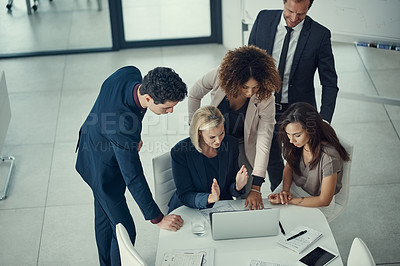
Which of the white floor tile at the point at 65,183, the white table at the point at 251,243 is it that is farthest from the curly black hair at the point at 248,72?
the white floor tile at the point at 65,183

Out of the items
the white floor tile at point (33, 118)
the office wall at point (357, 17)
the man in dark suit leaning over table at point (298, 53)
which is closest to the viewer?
the man in dark suit leaning over table at point (298, 53)

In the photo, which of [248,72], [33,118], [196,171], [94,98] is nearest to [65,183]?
[33,118]

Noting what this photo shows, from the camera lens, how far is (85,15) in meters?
6.70

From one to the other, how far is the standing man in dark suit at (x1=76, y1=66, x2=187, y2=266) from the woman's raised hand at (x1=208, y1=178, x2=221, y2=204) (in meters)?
0.20

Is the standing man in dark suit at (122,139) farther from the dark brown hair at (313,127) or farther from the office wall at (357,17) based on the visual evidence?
the office wall at (357,17)

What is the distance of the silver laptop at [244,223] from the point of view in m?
2.94

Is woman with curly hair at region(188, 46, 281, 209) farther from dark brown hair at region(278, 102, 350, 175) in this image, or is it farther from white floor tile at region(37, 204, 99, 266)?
white floor tile at region(37, 204, 99, 266)

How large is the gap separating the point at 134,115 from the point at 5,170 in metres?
2.25

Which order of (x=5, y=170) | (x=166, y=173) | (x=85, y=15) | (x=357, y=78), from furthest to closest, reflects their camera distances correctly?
(x=85, y=15) → (x=357, y=78) → (x=5, y=170) → (x=166, y=173)

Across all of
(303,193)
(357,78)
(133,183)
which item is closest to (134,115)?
(133,183)

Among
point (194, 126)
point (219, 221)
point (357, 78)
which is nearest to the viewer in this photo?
point (219, 221)

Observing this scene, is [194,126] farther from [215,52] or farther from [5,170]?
[215,52]

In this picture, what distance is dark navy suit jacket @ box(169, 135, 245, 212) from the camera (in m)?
3.31

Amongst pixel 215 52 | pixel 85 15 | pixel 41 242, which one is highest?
pixel 85 15
